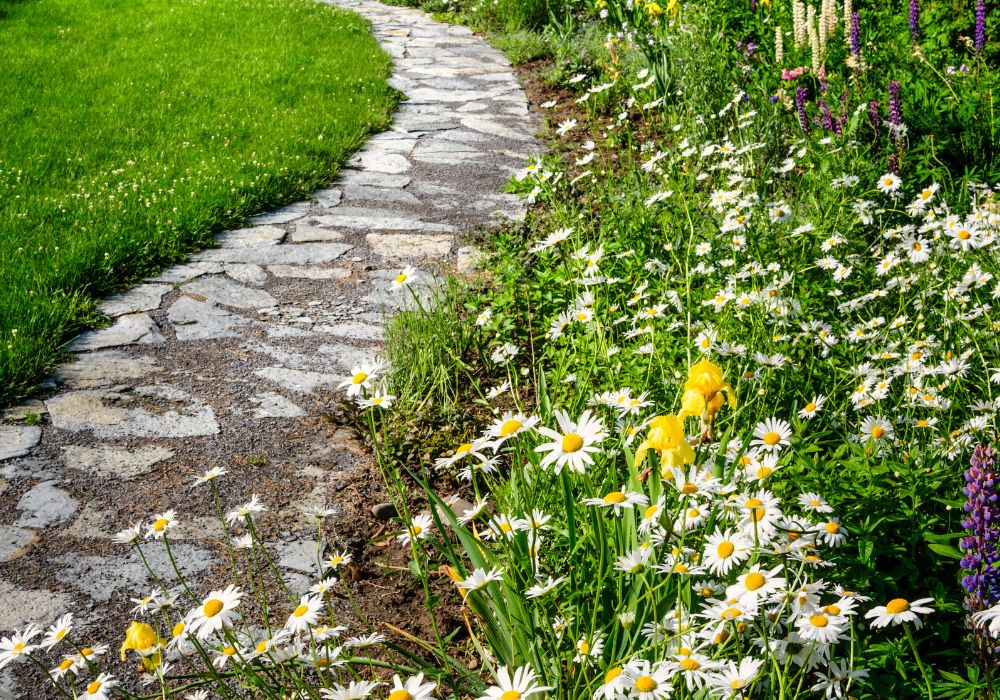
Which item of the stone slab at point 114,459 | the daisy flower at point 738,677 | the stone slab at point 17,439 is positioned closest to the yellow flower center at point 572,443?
the daisy flower at point 738,677

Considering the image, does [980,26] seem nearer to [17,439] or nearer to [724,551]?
[724,551]

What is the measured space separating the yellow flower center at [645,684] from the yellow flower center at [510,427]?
531mm

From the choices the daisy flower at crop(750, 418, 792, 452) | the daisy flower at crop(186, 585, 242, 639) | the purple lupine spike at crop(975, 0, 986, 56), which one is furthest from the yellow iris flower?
the purple lupine spike at crop(975, 0, 986, 56)

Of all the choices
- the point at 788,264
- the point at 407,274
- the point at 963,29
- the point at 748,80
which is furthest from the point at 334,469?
the point at 963,29

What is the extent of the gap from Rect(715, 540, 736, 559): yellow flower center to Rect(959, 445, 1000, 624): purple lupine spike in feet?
1.25

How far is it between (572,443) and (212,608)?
71cm

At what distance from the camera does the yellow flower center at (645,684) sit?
134 centimetres

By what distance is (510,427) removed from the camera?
5.68ft

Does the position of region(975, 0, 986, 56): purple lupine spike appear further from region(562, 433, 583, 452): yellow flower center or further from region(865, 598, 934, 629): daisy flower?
region(562, 433, 583, 452): yellow flower center

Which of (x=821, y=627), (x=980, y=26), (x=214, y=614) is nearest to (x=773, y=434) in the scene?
(x=821, y=627)

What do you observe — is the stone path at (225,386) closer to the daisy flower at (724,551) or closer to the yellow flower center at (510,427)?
the yellow flower center at (510,427)

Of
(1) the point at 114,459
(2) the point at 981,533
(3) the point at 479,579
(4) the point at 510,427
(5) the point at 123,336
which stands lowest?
(1) the point at 114,459

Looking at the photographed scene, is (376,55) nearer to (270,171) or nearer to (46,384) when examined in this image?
(270,171)

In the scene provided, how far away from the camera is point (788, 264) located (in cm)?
305
